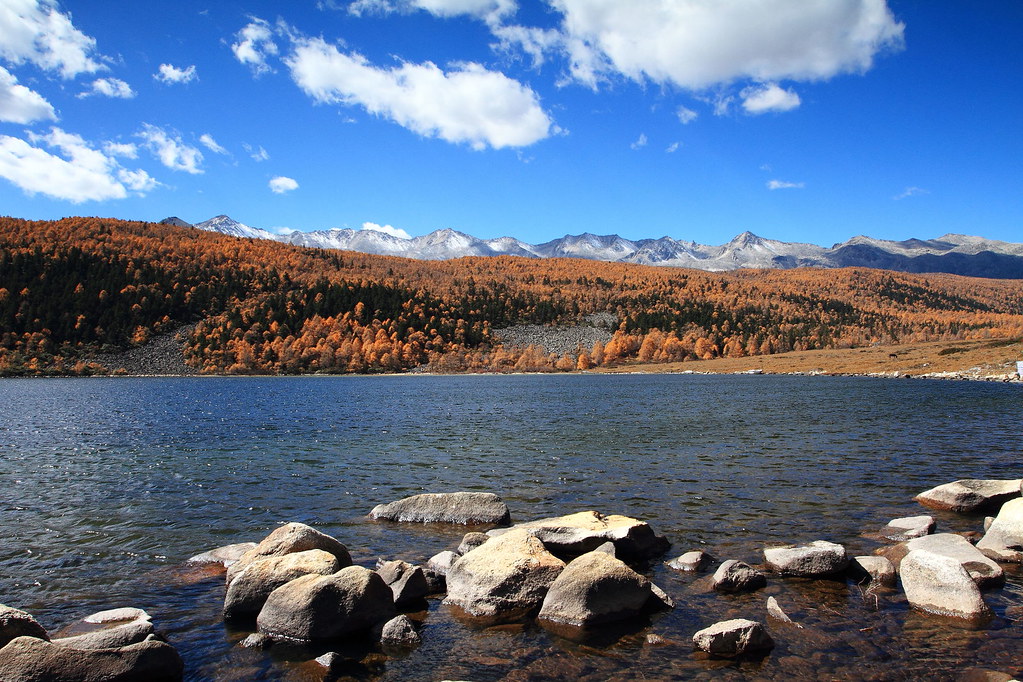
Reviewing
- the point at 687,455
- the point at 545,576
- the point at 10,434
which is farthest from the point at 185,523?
the point at 10,434

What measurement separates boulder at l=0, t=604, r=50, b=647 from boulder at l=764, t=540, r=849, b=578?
60.3ft

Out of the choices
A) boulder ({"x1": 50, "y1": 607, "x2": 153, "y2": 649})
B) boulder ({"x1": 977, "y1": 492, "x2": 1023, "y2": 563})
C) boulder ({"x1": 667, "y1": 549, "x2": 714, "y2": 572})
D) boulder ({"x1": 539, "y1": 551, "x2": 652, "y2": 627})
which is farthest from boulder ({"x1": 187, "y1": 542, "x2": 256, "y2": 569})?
boulder ({"x1": 977, "y1": 492, "x2": 1023, "y2": 563})

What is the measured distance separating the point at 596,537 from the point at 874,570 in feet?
25.7

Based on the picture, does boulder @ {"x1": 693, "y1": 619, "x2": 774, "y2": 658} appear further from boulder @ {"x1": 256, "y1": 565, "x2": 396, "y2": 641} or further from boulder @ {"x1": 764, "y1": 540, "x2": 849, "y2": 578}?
boulder @ {"x1": 256, "y1": 565, "x2": 396, "y2": 641}

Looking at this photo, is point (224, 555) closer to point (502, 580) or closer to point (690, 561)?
point (502, 580)

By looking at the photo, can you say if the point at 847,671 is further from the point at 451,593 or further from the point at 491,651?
the point at 451,593

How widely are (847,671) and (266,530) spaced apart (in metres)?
19.8

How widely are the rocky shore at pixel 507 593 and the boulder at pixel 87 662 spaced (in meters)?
0.02

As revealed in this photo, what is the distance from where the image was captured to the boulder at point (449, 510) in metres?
23.7

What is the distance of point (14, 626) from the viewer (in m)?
11.9

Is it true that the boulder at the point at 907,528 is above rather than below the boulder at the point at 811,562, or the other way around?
below

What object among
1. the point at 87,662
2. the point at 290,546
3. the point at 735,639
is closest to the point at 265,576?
the point at 290,546

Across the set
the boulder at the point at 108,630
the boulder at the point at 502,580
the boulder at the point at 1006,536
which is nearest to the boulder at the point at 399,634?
the boulder at the point at 502,580

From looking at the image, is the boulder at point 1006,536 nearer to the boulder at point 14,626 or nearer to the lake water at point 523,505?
the lake water at point 523,505
